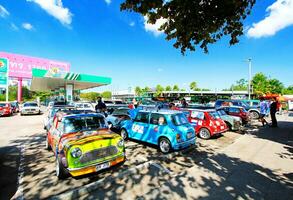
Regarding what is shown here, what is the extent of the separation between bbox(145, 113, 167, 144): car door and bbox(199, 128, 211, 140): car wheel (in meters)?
3.56

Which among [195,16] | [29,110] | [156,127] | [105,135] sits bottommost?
[29,110]

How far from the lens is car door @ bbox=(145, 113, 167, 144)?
7280mm

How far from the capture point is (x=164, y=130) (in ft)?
23.5

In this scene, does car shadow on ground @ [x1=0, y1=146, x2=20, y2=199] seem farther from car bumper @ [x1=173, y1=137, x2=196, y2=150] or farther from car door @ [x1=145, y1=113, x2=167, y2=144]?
car bumper @ [x1=173, y1=137, x2=196, y2=150]

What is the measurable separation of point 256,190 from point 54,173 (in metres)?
5.53

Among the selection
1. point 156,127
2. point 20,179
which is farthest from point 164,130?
point 20,179

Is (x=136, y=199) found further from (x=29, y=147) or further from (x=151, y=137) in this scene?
(x=29, y=147)

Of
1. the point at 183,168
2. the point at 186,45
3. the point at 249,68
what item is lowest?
the point at 183,168

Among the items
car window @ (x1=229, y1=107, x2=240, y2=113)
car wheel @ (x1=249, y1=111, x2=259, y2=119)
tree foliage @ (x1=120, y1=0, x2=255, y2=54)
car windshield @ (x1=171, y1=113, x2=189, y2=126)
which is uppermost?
tree foliage @ (x1=120, y1=0, x2=255, y2=54)

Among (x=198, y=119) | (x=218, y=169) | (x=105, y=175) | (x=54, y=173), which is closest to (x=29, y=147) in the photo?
(x=54, y=173)

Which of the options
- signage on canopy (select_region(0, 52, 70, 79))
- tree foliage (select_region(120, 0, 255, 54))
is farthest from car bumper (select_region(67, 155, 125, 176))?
signage on canopy (select_region(0, 52, 70, 79))

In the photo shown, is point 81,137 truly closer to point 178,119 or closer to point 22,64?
point 178,119

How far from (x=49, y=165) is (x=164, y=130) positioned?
424 centimetres

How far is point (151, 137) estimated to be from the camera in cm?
764
